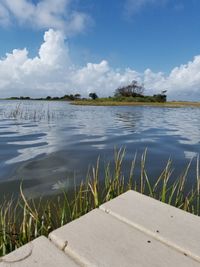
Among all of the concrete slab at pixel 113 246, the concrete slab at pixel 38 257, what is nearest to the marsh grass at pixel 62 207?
the concrete slab at pixel 38 257

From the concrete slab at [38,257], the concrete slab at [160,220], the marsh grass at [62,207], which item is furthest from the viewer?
the marsh grass at [62,207]

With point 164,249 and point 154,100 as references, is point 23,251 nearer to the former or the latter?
point 164,249

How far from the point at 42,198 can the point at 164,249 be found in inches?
129

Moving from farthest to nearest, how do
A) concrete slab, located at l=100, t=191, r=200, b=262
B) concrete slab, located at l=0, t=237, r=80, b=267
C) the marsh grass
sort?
the marsh grass < concrete slab, located at l=100, t=191, r=200, b=262 < concrete slab, located at l=0, t=237, r=80, b=267

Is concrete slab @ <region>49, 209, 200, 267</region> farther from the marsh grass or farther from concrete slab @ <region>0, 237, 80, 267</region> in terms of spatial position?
the marsh grass

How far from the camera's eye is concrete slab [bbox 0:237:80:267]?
4.89 ft

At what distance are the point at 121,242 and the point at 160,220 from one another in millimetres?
528

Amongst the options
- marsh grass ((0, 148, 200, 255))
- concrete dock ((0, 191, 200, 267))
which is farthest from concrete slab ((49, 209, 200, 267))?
marsh grass ((0, 148, 200, 255))

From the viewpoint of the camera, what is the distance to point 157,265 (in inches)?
60.0

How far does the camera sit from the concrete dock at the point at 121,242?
1.55 metres

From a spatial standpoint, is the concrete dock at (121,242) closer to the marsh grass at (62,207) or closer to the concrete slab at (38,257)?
the concrete slab at (38,257)

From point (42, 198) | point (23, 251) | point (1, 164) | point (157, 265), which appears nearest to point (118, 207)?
point (157, 265)

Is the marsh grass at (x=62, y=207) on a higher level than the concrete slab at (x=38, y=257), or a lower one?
lower

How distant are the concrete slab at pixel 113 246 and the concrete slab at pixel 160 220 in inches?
2.8
